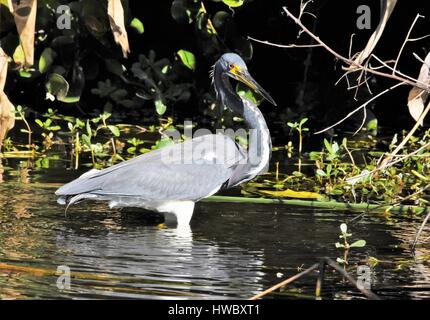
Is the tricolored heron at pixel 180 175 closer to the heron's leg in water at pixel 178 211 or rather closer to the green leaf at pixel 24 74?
the heron's leg in water at pixel 178 211

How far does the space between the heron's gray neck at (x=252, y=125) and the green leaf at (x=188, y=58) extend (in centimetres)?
223

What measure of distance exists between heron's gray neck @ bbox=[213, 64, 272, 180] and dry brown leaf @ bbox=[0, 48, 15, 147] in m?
1.57

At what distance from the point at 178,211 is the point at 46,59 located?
3.24 meters

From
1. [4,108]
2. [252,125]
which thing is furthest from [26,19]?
[252,125]

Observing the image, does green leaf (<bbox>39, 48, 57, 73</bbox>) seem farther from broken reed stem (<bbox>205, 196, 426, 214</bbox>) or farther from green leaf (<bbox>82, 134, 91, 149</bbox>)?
broken reed stem (<bbox>205, 196, 426, 214</bbox>)

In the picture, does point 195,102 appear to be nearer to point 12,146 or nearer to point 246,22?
point 246,22

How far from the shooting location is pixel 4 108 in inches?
339

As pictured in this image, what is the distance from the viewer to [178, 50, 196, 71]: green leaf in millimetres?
9672

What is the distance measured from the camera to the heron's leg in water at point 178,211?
6789mm

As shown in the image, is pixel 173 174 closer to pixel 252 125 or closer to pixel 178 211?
pixel 178 211

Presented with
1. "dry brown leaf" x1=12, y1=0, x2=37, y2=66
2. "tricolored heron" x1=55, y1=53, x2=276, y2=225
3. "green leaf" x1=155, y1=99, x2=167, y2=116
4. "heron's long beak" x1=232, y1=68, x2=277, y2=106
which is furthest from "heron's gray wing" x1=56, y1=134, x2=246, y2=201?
"green leaf" x1=155, y1=99, x2=167, y2=116

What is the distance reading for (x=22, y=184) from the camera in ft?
24.7
